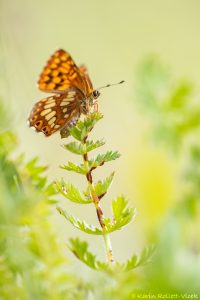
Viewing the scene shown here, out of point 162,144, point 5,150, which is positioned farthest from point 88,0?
point 5,150

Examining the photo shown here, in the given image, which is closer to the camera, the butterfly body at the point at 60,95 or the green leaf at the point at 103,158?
the green leaf at the point at 103,158

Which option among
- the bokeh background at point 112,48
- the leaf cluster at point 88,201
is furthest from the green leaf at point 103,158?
the bokeh background at point 112,48

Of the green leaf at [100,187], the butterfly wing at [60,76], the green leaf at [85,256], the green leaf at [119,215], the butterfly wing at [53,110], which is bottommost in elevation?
the green leaf at [85,256]

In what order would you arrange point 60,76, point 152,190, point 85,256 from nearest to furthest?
point 85,256 → point 152,190 → point 60,76

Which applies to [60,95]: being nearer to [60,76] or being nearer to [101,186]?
[60,76]

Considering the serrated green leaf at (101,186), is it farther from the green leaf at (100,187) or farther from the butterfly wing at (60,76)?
the butterfly wing at (60,76)

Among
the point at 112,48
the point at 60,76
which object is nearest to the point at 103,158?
the point at 60,76

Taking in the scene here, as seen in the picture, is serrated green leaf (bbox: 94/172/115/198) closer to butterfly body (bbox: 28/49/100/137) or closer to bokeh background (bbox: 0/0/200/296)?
butterfly body (bbox: 28/49/100/137)
